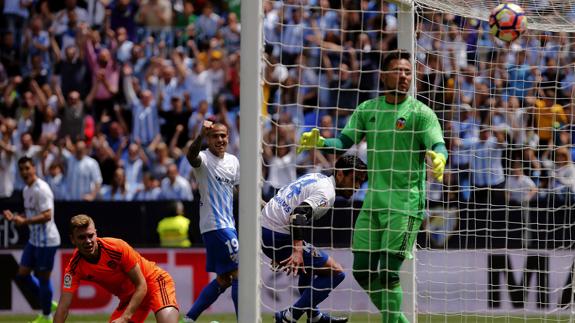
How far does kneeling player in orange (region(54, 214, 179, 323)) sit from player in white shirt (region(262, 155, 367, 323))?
3.26 ft

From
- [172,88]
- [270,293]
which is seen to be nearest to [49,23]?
[172,88]

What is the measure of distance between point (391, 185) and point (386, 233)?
382mm

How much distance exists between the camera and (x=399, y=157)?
30.9 ft

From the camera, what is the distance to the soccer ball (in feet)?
30.3

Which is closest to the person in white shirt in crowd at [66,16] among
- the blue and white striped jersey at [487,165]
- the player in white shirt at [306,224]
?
the blue and white striped jersey at [487,165]

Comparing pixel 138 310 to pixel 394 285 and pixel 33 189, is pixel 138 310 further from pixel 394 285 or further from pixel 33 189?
pixel 33 189

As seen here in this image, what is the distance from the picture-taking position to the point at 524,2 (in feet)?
34.7

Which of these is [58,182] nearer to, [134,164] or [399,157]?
[134,164]

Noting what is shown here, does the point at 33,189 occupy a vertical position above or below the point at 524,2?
below

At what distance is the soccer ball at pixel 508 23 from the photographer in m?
9.24

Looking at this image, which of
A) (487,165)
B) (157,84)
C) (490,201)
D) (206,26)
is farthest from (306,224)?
(206,26)

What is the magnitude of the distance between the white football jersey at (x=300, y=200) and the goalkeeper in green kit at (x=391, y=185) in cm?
62

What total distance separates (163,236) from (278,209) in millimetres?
5857

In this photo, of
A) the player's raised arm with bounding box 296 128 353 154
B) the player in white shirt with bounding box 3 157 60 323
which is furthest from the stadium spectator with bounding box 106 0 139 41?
the player's raised arm with bounding box 296 128 353 154
